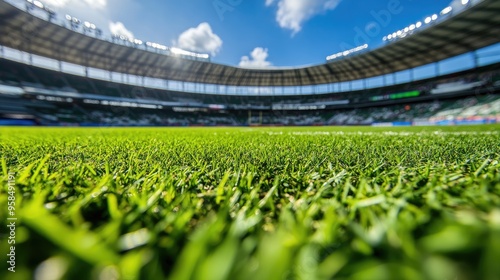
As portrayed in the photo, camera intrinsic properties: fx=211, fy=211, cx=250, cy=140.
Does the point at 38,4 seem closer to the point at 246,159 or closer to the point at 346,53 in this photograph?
the point at 246,159

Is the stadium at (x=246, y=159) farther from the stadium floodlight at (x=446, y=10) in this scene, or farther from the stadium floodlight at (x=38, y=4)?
the stadium floodlight at (x=446, y=10)

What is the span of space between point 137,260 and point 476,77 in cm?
4604

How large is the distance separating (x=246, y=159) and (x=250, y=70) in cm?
4361

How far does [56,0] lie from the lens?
26.6 meters

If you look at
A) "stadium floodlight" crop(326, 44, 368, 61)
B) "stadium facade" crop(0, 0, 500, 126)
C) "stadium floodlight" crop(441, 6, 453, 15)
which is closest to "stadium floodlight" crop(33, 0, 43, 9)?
"stadium facade" crop(0, 0, 500, 126)

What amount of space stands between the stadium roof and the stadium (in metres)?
0.27

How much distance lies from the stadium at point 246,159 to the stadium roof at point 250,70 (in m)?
0.27

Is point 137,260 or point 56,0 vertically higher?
point 56,0

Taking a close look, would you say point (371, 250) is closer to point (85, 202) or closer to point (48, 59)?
point (85, 202)

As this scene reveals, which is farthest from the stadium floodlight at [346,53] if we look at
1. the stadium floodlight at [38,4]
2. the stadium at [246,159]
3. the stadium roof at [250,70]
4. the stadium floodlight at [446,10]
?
the stadium floodlight at [38,4]

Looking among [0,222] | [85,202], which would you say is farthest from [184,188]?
[0,222]

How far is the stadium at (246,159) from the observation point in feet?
1.18

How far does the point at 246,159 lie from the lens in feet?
5.81

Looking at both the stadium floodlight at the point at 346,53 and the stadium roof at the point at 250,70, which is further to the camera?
the stadium floodlight at the point at 346,53
